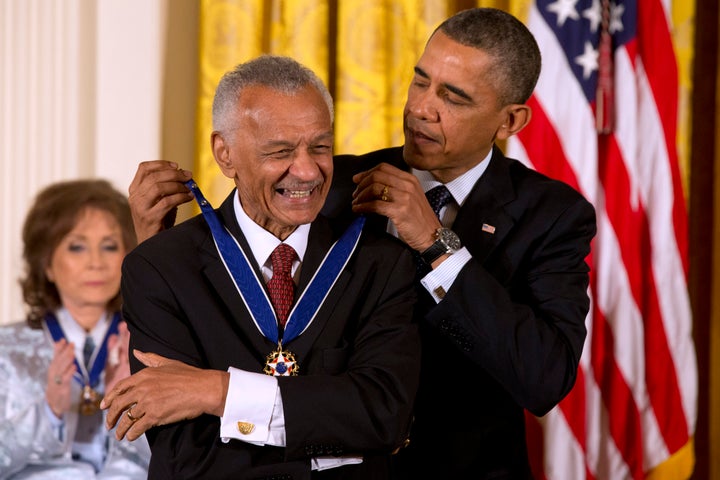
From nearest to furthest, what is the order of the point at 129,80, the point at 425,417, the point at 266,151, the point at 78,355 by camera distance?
the point at 266,151 → the point at 425,417 → the point at 78,355 → the point at 129,80

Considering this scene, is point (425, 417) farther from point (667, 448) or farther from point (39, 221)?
point (39, 221)

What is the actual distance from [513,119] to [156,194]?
2.91ft

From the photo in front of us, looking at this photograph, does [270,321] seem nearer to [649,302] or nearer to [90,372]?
[90,372]

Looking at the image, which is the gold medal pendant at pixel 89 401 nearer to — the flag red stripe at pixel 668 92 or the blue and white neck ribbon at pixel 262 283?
the blue and white neck ribbon at pixel 262 283

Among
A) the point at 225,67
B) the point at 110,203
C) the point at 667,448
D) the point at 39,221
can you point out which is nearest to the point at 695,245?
the point at 667,448

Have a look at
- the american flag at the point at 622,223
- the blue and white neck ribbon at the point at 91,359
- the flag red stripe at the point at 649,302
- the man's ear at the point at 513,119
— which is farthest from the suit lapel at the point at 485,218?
the blue and white neck ribbon at the point at 91,359

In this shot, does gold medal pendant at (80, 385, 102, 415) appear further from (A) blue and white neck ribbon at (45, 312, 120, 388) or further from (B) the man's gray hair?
(B) the man's gray hair

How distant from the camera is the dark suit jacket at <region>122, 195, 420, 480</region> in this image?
1.61m

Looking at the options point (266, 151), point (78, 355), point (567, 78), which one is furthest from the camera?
point (78, 355)

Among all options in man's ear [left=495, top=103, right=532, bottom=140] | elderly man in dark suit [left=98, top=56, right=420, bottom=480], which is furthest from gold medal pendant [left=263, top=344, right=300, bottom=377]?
man's ear [left=495, top=103, right=532, bottom=140]

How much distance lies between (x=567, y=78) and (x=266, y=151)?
1.94 metres

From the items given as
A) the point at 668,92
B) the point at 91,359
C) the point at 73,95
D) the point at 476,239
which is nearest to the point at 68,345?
the point at 91,359

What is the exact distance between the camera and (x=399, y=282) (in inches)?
70.7

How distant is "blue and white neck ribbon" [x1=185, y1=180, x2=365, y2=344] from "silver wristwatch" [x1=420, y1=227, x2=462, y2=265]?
204 millimetres
